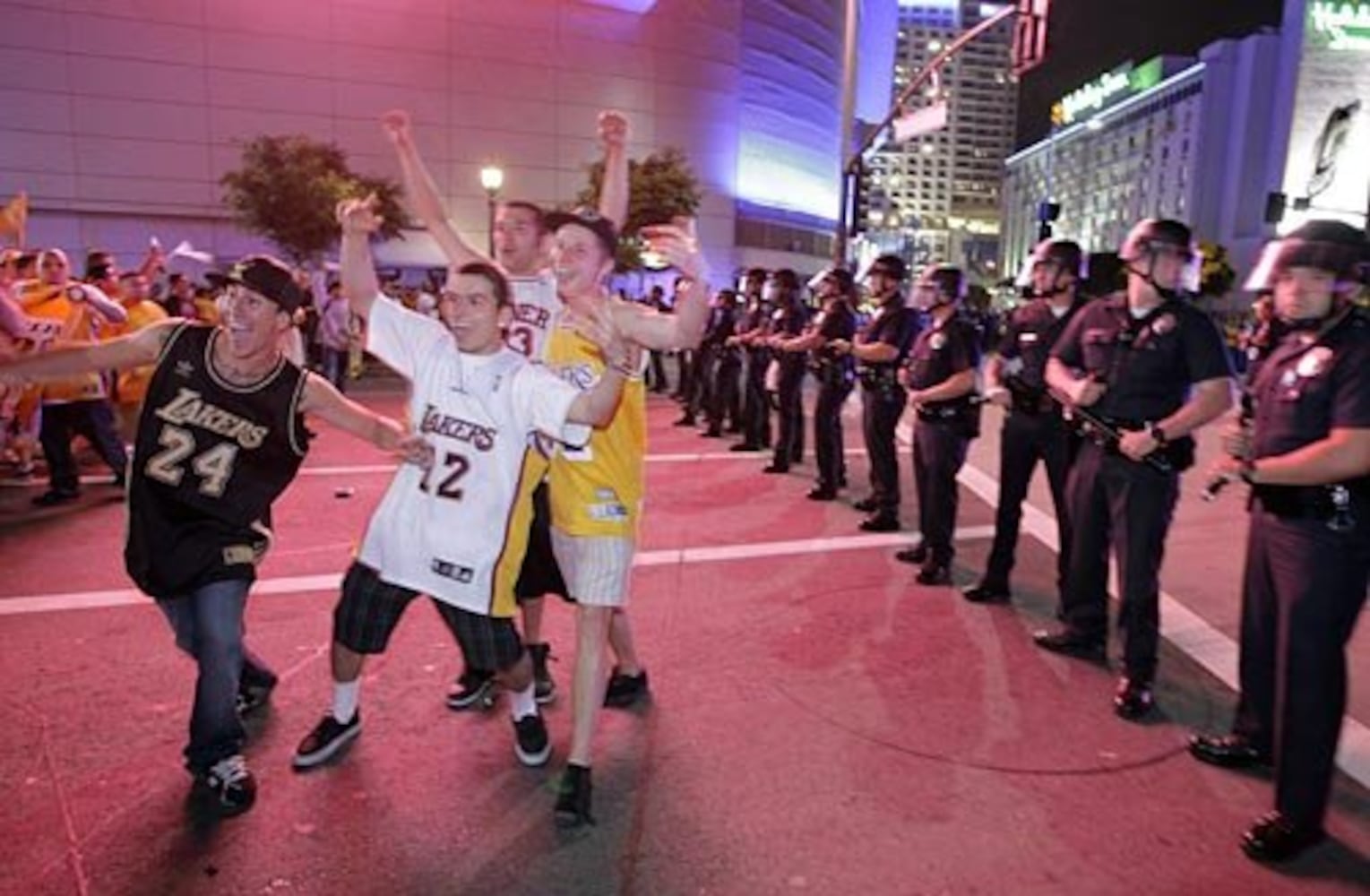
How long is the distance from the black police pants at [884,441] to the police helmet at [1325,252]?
4307mm

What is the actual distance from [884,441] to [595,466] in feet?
15.5

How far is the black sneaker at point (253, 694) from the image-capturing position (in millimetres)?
4172

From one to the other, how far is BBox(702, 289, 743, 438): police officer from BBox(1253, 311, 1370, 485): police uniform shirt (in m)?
8.56

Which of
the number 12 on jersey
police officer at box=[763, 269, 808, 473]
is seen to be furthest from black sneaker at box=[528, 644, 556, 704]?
police officer at box=[763, 269, 808, 473]

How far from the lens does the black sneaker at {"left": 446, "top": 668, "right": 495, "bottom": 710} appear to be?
4293mm

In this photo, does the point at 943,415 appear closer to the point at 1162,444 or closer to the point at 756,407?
the point at 1162,444

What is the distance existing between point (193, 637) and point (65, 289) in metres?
6.39

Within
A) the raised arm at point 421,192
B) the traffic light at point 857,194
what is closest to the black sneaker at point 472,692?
the raised arm at point 421,192

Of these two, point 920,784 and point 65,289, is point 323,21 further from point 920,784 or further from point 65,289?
point 920,784

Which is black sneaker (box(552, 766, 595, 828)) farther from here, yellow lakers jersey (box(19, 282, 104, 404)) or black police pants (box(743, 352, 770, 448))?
black police pants (box(743, 352, 770, 448))

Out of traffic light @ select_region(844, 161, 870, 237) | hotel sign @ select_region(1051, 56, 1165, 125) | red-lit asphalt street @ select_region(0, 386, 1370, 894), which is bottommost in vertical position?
red-lit asphalt street @ select_region(0, 386, 1370, 894)

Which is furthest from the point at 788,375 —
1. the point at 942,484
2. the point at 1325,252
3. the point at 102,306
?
the point at 1325,252

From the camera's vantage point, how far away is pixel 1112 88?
347ft

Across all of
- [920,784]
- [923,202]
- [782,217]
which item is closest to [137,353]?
[920,784]
